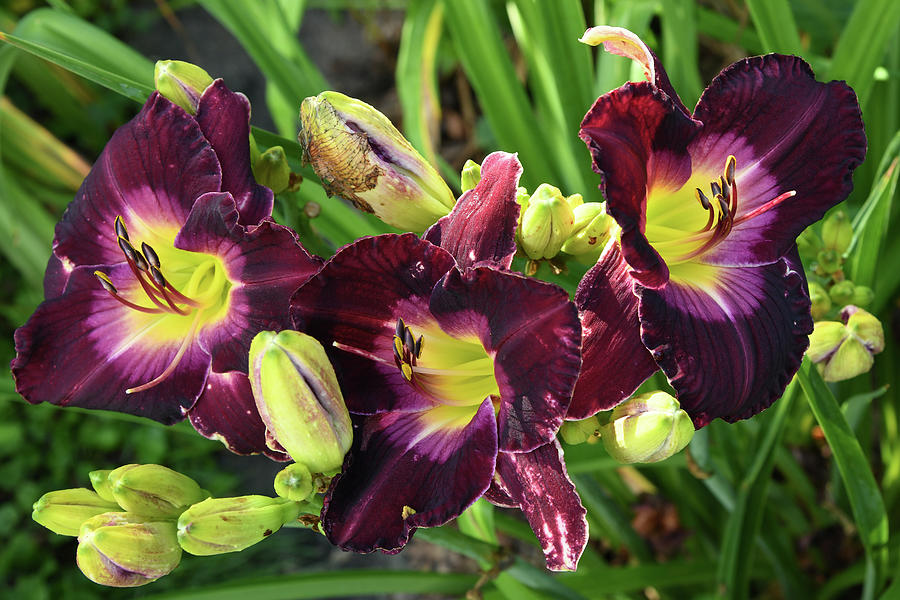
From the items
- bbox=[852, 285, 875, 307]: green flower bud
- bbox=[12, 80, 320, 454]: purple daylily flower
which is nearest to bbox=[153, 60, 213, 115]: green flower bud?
bbox=[12, 80, 320, 454]: purple daylily flower

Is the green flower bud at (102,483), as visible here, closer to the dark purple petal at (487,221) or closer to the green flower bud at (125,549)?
the green flower bud at (125,549)

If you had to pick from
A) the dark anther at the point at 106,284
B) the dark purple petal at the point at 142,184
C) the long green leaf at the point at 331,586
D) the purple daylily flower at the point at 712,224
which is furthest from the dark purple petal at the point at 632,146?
the long green leaf at the point at 331,586

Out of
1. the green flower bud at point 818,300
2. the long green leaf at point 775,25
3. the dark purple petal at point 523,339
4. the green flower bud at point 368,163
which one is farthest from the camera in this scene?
the long green leaf at point 775,25

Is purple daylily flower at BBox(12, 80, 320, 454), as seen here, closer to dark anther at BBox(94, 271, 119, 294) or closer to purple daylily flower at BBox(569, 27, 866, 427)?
dark anther at BBox(94, 271, 119, 294)

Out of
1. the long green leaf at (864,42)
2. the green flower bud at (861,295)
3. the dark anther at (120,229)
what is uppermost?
the dark anther at (120,229)

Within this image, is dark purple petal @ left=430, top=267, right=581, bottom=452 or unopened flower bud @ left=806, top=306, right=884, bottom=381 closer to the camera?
dark purple petal @ left=430, top=267, right=581, bottom=452

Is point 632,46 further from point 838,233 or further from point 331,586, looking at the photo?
point 331,586

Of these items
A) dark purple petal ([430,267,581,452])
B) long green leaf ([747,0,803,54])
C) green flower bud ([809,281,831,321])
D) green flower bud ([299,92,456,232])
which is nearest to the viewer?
dark purple petal ([430,267,581,452])

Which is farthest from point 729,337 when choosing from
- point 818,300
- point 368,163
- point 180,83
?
point 180,83
